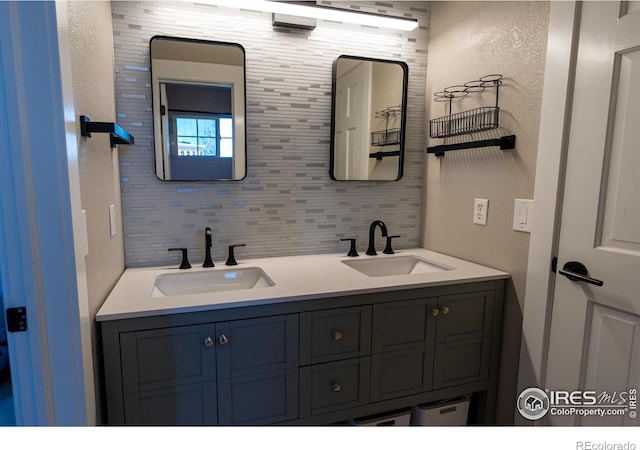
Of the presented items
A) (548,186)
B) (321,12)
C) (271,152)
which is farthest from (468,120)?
(271,152)

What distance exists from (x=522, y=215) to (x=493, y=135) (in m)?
0.40

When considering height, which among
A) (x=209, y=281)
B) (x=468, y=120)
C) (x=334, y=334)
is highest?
(x=468, y=120)

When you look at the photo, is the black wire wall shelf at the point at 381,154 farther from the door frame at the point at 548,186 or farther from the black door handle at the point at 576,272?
the black door handle at the point at 576,272

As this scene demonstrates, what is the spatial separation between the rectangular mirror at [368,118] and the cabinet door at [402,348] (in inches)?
32.4

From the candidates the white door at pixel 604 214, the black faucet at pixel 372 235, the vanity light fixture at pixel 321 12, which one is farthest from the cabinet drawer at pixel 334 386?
the vanity light fixture at pixel 321 12

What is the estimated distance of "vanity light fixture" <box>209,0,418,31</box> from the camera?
1.57 m

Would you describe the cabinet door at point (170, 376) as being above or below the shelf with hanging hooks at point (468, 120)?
below

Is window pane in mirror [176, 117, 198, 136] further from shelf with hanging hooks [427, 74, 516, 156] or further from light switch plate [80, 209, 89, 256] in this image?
shelf with hanging hooks [427, 74, 516, 156]

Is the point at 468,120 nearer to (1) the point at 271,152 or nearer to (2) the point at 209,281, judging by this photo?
(1) the point at 271,152

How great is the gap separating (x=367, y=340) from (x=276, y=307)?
42 centimetres

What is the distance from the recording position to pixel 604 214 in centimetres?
121

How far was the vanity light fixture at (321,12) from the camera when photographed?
157cm
